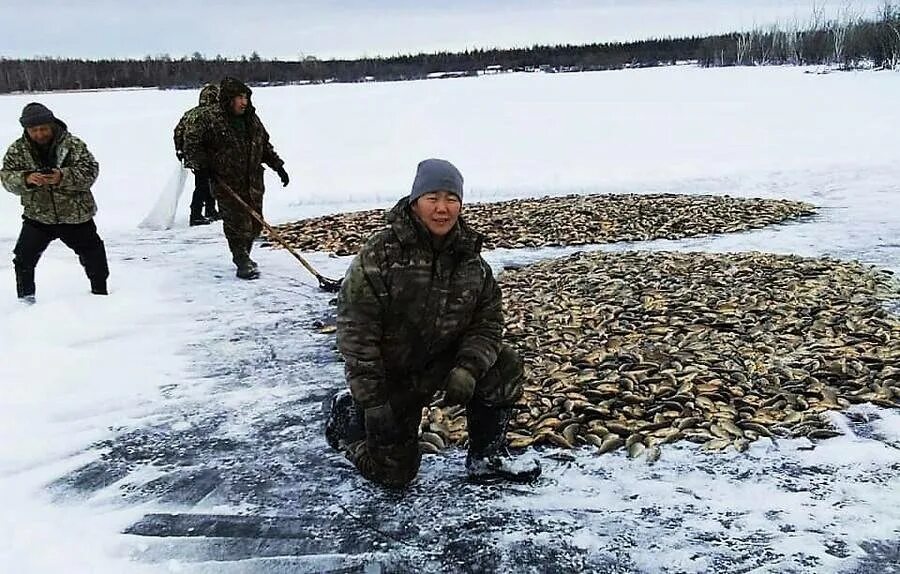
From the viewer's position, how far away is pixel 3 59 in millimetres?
50188

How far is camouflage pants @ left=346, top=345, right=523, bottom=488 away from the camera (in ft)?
9.62

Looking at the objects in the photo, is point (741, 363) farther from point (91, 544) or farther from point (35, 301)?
point (35, 301)

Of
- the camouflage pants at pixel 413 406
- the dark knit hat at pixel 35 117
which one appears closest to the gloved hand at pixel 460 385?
the camouflage pants at pixel 413 406

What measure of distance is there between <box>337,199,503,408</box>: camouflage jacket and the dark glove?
0.10 feet

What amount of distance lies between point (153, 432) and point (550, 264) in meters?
3.77

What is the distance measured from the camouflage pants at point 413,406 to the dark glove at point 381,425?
0.04 metres

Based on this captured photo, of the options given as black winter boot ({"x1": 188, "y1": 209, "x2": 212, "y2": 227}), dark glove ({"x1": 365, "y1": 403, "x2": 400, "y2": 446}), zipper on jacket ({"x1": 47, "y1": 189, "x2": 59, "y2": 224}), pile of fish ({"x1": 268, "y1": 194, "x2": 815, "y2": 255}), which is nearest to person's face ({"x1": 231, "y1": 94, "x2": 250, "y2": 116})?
zipper on jacket ({"x1": 47, "y1": 189, "x2": 59, "y2": 224})

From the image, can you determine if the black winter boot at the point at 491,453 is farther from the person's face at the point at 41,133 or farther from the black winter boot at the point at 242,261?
the black winter boot at the point at 242,261

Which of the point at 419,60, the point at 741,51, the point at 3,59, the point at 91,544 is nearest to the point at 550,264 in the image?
the point at 91,544

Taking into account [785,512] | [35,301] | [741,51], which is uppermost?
[741,51]

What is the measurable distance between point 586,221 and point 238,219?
3805 mm

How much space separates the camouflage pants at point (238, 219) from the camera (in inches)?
259

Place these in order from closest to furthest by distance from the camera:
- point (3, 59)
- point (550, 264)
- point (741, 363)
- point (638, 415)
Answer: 1. point (638, 415)
2. point (741, 363)
3. point (550, 264)
4. point (3, 59)

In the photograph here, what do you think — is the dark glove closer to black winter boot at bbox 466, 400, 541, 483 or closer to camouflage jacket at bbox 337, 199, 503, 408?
camouflage jacket at bbox 337, 199, 503, 408
